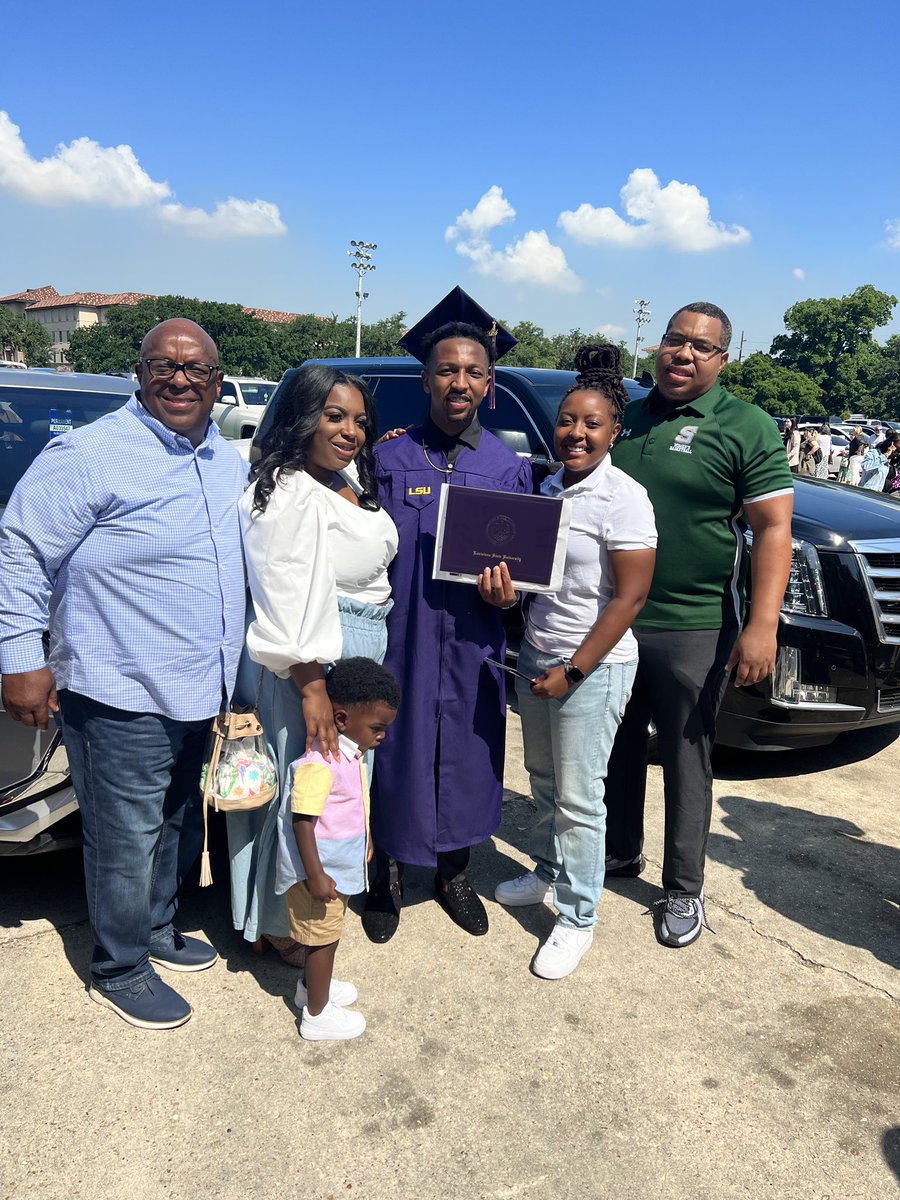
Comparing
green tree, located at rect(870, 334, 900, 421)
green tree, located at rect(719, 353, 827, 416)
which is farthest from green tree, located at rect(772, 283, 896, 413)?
green tree, located at rect(719, 353, 827, 416)

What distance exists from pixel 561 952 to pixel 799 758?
2.64m

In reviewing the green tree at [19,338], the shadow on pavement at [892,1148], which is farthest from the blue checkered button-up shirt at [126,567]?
the green tree at [19,338]

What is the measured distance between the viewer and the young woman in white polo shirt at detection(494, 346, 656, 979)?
262 cm

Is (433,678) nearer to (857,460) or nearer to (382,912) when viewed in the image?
(382,912)

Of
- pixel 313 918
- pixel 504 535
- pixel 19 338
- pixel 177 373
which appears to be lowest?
pixel 313 918

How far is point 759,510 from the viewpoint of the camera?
9.03 ft

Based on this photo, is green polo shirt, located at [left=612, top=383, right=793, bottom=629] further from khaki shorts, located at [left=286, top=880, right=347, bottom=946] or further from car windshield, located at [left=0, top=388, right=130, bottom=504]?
car windshield, located at [left=0, top=388, right=130, bottom=504]

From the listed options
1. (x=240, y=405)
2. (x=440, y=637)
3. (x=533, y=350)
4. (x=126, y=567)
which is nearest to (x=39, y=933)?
(x=126, y=567)

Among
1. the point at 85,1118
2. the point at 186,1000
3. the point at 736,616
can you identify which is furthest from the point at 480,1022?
the point at 736,616

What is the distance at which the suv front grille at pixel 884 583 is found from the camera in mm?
4117

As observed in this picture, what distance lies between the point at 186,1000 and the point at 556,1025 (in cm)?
117

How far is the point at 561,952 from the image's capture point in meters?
2.86

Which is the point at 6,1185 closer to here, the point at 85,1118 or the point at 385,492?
the point at 85,1118

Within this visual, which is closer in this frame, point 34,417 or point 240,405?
point 34,417
